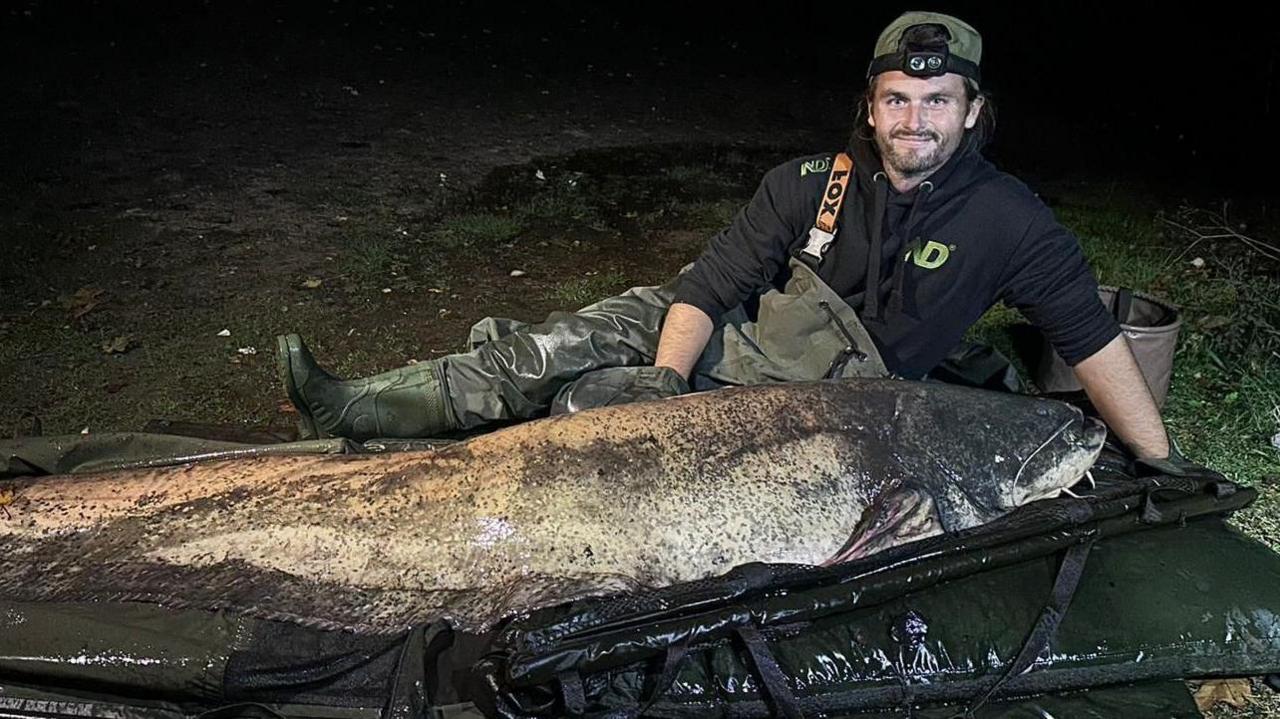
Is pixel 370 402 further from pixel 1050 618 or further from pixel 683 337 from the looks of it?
pixel 1050 618

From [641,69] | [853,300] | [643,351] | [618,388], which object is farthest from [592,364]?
[641,69]

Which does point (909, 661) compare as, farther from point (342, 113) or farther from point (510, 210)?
point (342, 113)

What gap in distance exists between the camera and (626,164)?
7.90 m

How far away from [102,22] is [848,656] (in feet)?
32.6

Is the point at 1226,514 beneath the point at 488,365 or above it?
beneath

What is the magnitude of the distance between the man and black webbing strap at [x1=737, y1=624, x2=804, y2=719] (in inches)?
39.9

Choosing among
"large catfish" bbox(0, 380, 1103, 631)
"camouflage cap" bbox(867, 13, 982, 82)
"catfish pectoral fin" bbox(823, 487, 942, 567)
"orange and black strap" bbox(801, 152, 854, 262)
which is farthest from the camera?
"orange and black strap" bbox(801, 152, 854, 262)

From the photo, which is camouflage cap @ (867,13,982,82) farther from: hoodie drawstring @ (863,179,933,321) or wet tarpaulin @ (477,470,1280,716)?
wet tarpaulin @ (477,470,1280,716)

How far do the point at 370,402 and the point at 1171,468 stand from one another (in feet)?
8.56

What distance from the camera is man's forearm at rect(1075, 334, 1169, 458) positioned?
3.48 m

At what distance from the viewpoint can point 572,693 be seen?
2.48 m

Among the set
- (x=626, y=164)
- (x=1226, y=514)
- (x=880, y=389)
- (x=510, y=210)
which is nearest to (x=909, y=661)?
(x=880, y=389)

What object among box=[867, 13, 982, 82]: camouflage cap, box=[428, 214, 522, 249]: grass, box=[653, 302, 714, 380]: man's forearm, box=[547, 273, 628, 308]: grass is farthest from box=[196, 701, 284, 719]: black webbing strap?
box=[428, 214, 522, 249]: grass

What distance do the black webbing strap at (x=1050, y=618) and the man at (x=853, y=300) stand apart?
2.43 feet
